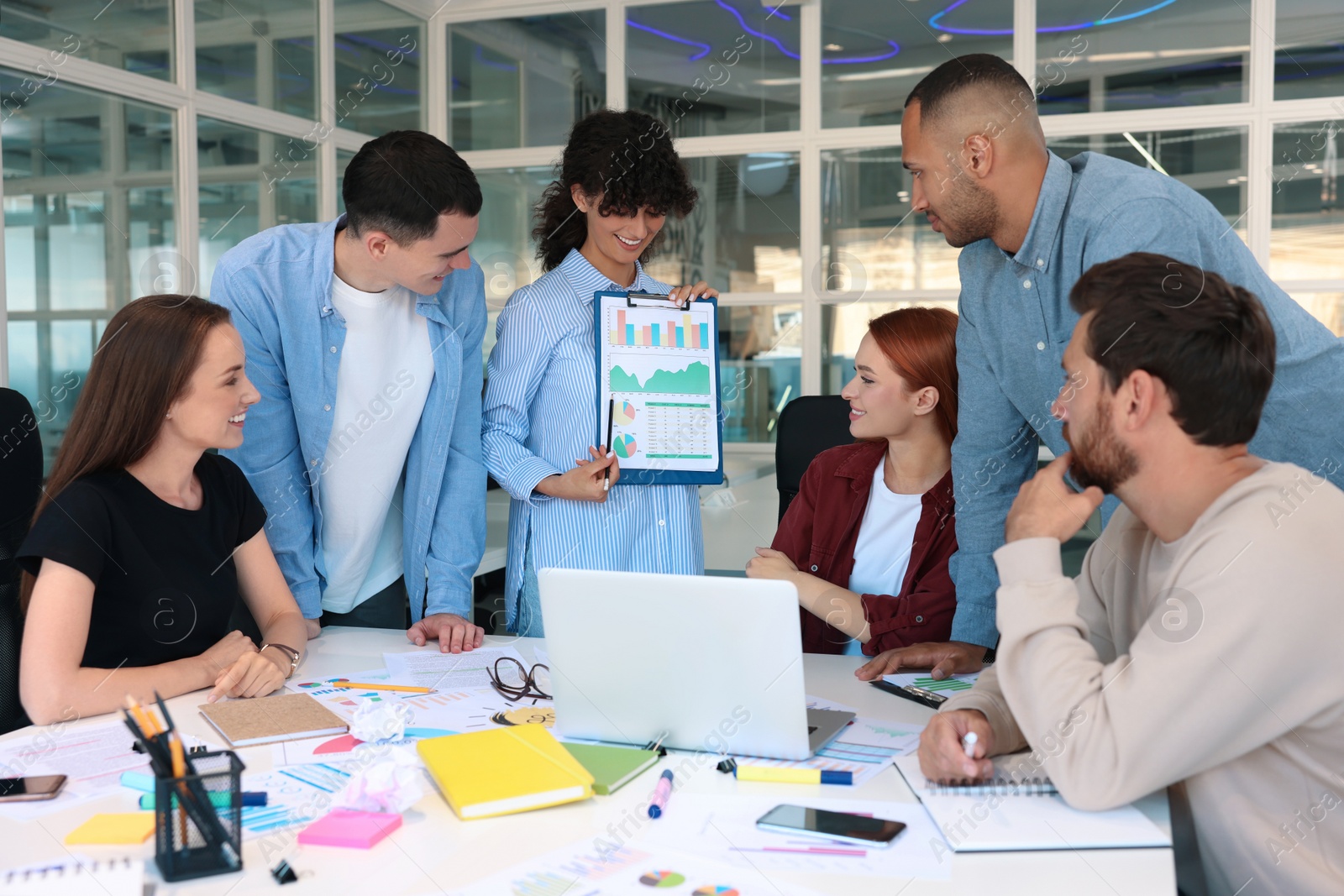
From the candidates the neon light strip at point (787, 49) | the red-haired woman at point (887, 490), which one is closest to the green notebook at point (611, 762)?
the red-haired woman at point (887, 490)

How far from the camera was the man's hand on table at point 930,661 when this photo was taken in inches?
Answer: 79.8

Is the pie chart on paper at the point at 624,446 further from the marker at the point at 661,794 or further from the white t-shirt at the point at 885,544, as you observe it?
the marker at the point at 661,794

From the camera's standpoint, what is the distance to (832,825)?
1334mm

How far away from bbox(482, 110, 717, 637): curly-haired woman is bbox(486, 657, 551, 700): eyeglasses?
20.2 inches

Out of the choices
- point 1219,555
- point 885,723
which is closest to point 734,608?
point 885,723

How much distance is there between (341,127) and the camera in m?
4.77

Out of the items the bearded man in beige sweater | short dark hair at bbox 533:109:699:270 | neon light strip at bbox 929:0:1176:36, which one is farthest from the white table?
neon light strip at bbox 929:0:1176:36

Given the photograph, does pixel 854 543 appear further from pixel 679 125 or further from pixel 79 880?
pixel 679 125

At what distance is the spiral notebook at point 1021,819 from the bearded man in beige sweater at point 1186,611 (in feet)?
0.09

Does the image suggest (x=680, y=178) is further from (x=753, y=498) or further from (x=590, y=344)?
(x=753, y=498)

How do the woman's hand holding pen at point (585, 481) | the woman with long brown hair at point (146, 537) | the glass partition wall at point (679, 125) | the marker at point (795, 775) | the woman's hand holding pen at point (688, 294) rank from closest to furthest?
the marker at point (795, 775) → the woman with long brown hair at point (146, 537) → the woman's hand holding pen at point (585, 481) → the woman's hand holding pen at point (688, 294) → the glass partition wall at point (679, 125)

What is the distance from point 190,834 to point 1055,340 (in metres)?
1.72

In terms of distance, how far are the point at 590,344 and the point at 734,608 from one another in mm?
1333

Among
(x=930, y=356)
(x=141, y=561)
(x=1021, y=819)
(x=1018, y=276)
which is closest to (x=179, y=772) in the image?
(x=141, y=561)
